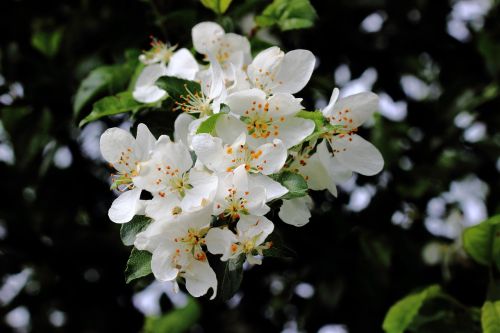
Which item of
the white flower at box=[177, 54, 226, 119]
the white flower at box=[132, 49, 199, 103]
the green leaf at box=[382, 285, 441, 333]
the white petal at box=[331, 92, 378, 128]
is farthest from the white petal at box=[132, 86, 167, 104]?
the green leaf at box=[382, 285, 441, 333]

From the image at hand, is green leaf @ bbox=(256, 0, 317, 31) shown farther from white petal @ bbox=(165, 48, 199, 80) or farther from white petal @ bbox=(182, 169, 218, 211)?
white petal @ bbox=(182, 169, 218, 211)

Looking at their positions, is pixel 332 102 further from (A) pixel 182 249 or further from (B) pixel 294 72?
(A) pixel 182 249

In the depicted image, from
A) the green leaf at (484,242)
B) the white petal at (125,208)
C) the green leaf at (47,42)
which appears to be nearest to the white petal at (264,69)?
the white petal at (125,208)

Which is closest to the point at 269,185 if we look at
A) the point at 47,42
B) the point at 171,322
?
the point at 47,42

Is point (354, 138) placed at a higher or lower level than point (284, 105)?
lower

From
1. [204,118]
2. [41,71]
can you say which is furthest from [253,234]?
[41,71]

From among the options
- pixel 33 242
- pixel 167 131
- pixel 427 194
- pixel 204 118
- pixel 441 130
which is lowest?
pixel 33 242

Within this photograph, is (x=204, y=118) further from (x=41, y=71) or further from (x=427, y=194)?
(x=427, y=194)
